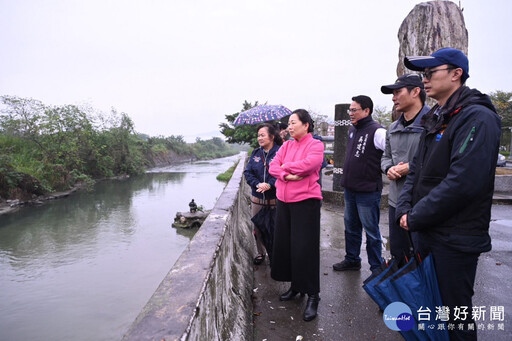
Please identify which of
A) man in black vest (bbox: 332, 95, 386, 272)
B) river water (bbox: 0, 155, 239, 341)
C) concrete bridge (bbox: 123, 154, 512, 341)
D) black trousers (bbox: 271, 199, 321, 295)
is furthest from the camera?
river water (bbox: 0, 155, 239, 341)

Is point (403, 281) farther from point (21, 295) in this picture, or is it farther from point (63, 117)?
point (63, 117)

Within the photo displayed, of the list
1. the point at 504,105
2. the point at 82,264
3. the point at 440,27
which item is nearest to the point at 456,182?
the point at 440,27

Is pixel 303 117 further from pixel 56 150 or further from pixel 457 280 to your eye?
pixel 56 150

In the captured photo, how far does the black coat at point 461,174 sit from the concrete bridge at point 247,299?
107cm

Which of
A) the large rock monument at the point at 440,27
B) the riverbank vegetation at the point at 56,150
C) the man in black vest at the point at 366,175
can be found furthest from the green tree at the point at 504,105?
the riverbank vegetation at the point at 56,150

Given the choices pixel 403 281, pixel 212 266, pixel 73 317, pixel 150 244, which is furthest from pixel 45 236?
pixel 403 281

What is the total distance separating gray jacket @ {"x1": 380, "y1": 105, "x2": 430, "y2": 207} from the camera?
2185 mm

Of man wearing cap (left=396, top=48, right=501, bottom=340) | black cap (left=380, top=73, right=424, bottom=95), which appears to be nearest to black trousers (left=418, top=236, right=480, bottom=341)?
man wearing cap (left=396, top=48, right=501, bottom=340)

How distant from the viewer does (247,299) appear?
8.00ft

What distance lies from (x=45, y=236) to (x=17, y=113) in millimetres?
10659

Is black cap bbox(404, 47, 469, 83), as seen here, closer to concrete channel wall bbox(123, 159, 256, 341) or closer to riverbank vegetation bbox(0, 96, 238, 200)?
concrete channel wall bbox(123, 159, 256, 341)

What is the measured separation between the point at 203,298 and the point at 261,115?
10.7 feet

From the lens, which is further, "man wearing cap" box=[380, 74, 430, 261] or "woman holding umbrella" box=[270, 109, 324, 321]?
"woman holding umbrella" box=[270, 109, 324, 321]

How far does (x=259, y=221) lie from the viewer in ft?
10.1
